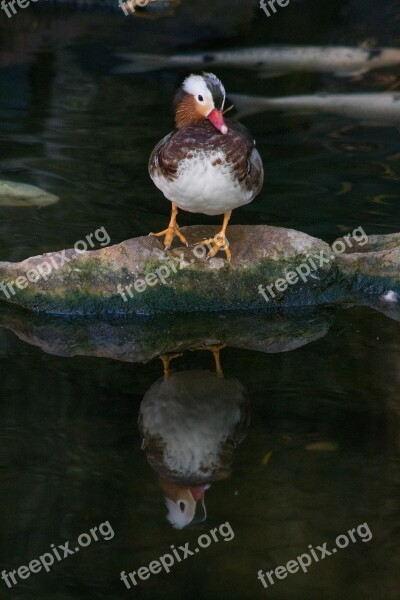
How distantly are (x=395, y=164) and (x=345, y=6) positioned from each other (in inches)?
319

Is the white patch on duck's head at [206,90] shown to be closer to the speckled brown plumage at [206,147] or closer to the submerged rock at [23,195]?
the speckled brown plumage at [206,147]

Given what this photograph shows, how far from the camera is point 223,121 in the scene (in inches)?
237

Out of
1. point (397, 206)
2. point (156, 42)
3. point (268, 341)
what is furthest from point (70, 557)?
point (156, 42)

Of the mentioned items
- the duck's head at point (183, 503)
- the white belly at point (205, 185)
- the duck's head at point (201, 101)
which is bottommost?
the duck's head at point (183, 503)

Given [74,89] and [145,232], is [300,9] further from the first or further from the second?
[145,232]

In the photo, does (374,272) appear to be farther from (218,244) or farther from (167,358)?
(167,358)

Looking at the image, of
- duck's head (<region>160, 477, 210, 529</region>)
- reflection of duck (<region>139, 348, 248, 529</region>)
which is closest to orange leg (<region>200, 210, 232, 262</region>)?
reflection of duck (<region>139, 348, 248, 529</region>)

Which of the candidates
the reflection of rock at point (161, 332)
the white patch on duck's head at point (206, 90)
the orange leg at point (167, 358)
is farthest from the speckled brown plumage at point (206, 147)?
the orange leg at point (167, 358)

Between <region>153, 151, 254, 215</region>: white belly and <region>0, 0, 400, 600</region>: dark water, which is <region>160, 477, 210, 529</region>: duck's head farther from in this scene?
<region>153, 151, 254, 215</region>: white belly

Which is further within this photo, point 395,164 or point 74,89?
point 74,89

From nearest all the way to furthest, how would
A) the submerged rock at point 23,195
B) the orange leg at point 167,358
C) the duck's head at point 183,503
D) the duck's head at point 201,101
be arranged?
1. the duck's head at point 183,503
2. the orange leg at point 167,358
3. the duck's head at point 201,101
4. the submerged rock at point 23,195

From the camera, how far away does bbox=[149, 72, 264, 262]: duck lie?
5895mm

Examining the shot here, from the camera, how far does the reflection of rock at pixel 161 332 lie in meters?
6.12

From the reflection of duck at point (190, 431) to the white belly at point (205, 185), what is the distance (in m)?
0.90
